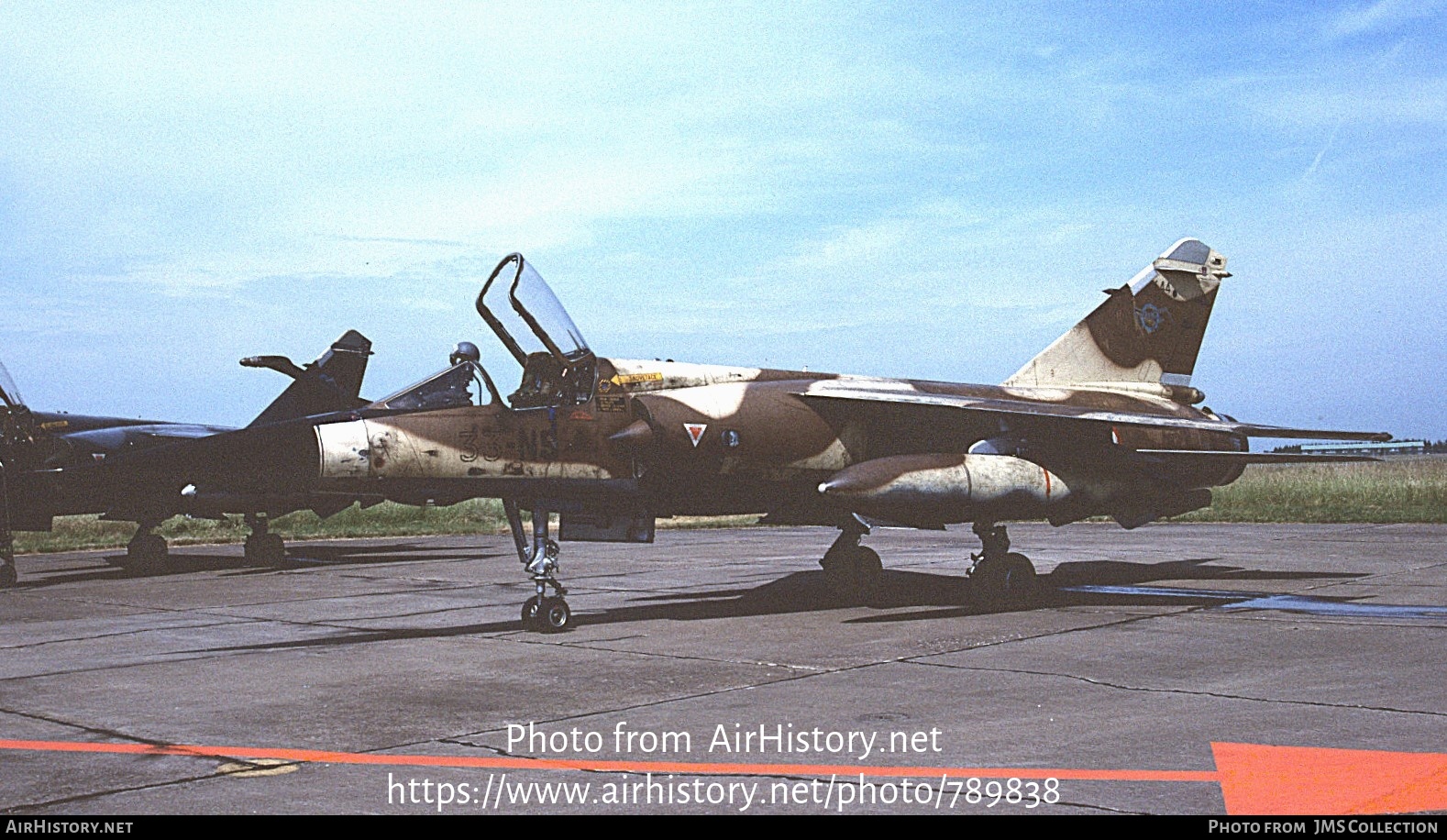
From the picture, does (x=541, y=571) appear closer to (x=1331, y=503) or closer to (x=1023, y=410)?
(x=1023, y=410)

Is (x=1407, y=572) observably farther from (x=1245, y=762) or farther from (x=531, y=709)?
(x=531, y=709)

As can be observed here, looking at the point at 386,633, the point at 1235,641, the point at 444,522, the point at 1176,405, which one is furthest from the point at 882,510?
the point at 444,522

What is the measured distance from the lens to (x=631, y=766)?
6.79 m

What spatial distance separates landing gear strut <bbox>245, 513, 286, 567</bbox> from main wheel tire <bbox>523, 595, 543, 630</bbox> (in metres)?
13.0

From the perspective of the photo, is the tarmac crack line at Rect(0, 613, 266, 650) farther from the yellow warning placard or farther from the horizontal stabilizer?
the horizontal stabilizer

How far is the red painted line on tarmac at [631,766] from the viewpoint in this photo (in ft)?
21.0

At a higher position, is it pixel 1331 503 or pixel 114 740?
pixel 1331 503

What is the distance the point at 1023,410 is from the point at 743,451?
334 cm

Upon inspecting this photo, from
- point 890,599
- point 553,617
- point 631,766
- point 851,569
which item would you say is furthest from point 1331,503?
point 631,766

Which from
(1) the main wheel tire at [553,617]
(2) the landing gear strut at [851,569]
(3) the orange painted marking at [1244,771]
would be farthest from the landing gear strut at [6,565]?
(3) the orange painted marking at [1244,771]

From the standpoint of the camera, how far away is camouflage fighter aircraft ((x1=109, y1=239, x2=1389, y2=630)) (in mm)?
11930

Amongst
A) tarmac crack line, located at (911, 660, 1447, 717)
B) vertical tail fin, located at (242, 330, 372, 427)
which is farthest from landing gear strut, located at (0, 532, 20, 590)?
tarmac crack line, located at (911, 660, 1447, 717)

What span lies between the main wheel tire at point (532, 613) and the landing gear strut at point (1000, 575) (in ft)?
16.6
